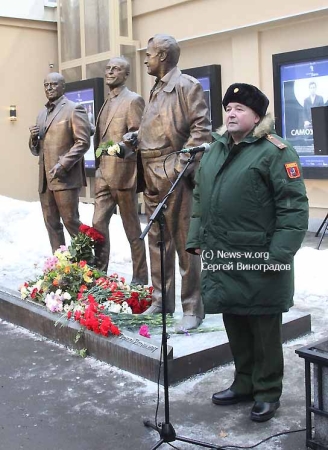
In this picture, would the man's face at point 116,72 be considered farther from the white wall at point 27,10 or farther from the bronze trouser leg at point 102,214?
the white wall at point 27,10

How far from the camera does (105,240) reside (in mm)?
6578

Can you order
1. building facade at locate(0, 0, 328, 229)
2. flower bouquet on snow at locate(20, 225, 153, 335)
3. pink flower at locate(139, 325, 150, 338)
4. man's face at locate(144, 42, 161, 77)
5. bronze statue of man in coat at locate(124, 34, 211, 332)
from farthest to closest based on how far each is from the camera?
building facade at locate(0, 0, 328, 229)
flower bouquet on snow at locate(20, 225, 153, 335)
man's face at locate(144, 42, 161, 77)
bronze statue of man in coat at locate(124, 34, 211, 332)
pink flower at locate(139, 325, 150, 338)

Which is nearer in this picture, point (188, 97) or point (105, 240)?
point (188, 97)

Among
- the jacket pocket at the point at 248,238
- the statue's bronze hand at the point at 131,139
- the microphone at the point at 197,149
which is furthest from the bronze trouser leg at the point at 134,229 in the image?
the jacket pocket at the point at 248,238

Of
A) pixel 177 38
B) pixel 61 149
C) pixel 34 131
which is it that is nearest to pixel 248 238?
pixel 61 149

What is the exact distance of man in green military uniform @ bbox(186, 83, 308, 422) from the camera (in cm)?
362

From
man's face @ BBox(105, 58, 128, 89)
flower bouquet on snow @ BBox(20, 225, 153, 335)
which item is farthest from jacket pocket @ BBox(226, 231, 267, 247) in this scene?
man's face @ BBox(105, 58, 128, 89)

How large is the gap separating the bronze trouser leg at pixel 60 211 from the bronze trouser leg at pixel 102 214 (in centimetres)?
36

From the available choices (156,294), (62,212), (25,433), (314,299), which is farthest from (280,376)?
(62,212)

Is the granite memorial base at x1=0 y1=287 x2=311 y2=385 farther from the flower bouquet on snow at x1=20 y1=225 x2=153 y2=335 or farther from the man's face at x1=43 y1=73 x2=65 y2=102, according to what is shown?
the man's face at x1=43 y1=73 x2=65 y2=102

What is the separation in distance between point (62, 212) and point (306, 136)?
580 cm

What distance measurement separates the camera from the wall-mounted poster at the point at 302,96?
11016mm

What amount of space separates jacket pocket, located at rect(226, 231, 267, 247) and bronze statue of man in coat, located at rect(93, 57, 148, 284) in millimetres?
2767

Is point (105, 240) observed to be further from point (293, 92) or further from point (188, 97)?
point (293, 92)
